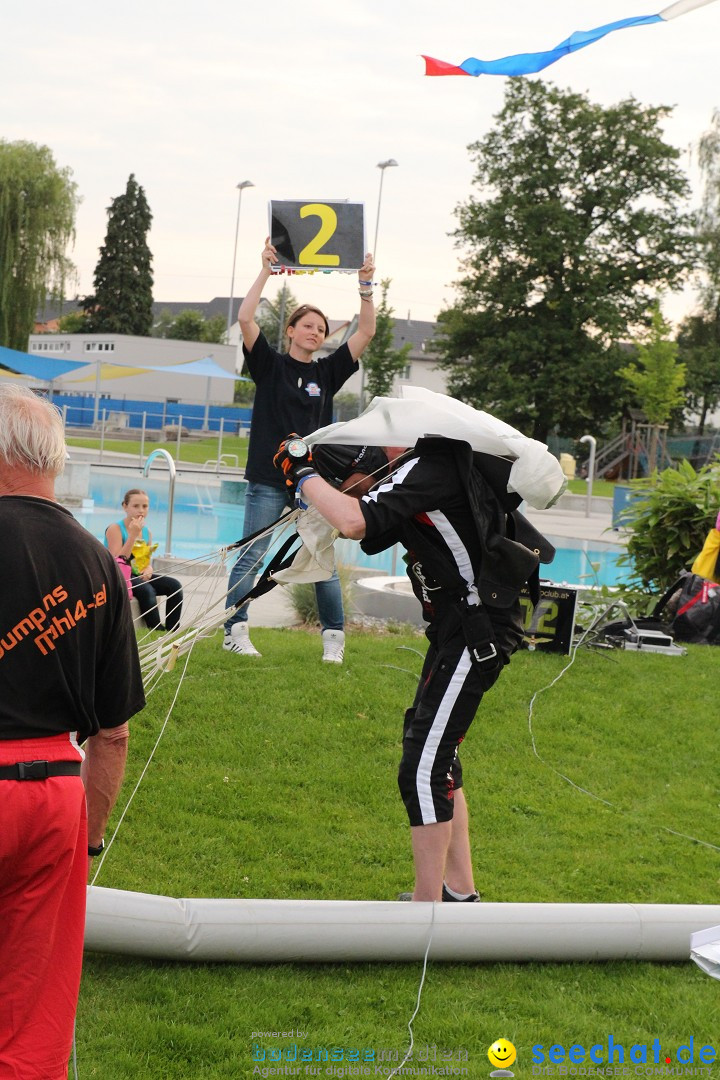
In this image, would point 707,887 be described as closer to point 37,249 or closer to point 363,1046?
point 363,1046

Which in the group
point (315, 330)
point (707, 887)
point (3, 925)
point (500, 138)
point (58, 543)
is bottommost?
point (707, 887)

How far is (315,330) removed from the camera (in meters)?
6.42

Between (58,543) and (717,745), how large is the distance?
5193mm

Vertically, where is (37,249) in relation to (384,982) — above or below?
above

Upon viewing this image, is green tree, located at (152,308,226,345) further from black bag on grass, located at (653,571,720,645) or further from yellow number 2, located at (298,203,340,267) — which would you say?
yellow number 2, located at (298,203,340,267)

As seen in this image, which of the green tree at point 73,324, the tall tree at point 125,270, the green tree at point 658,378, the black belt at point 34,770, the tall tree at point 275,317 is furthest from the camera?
the green tree at point 73,324

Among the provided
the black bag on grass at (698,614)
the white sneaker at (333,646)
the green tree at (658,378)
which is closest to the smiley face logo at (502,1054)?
the white sneaker at (333,646)

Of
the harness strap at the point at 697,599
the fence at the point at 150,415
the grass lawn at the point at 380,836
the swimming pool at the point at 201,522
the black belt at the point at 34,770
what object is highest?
the black belt at the point at 34,770

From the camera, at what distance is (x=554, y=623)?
798cm

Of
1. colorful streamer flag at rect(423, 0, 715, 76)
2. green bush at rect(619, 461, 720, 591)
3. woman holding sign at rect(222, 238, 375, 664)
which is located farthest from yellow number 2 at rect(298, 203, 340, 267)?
green bush at rect(619, 461, 720, 591)

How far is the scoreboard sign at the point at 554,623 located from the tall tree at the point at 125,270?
2921 inches

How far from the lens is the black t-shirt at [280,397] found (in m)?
6.65

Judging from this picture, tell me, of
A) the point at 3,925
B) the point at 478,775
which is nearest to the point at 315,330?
the point at 478,775

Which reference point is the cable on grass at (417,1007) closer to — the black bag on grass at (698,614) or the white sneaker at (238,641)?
the white sneaker at (238,641)
